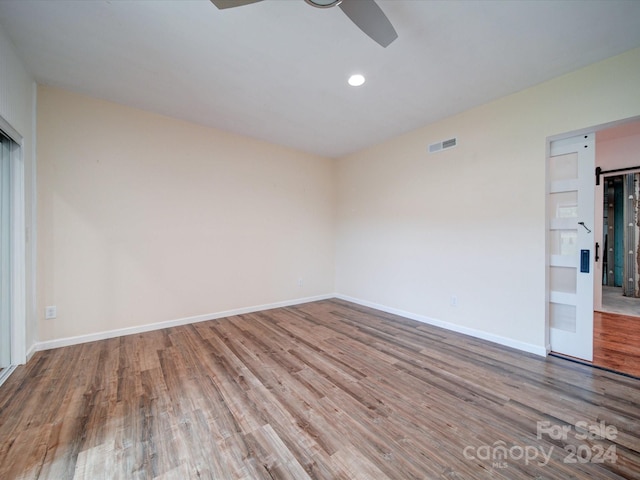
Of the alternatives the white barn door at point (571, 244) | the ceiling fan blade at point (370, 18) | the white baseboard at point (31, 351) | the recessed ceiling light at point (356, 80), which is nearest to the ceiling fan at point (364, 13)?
the ceiling fan blade at point (370, 18)

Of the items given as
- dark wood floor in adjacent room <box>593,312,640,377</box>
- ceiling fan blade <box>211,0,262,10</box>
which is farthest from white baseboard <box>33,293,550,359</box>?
ceiling fan blade <box>211,0,262,10</box>

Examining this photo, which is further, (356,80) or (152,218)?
(152,218)

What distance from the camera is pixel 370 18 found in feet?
5.26

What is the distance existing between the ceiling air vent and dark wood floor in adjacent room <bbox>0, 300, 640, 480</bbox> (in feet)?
8.22

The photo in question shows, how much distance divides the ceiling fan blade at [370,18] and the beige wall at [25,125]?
2717 millimetres

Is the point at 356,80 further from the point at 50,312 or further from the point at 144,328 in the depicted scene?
the point at 50,312

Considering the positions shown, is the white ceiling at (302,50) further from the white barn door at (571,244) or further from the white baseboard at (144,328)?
the white baseboard at (144,328)

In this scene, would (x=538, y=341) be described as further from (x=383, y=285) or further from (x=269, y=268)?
(x=269, y=268)

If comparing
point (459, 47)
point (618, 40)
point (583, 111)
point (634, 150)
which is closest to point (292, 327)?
point (459, 47)

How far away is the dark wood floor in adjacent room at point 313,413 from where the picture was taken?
1390mm

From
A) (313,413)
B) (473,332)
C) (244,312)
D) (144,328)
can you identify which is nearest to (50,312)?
(144,328)

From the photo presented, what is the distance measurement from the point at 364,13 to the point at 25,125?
3.33 metres

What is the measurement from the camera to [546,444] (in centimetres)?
153

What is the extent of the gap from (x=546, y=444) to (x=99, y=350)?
3.99 meters
